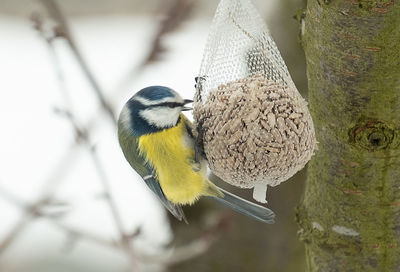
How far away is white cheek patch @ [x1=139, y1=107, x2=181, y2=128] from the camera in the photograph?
2071 millimetres

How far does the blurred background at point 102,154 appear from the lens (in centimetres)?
189

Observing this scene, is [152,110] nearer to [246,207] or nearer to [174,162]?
[174,162]

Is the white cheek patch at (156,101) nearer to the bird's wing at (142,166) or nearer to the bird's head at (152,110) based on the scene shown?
the bird's head at (152,110)

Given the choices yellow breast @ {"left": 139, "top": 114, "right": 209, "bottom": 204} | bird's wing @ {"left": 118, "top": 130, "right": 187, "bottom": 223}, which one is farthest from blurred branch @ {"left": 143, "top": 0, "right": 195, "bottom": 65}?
bird's wing @ {"left": 118, "top": 130, "right": 187, "bottom": 223}

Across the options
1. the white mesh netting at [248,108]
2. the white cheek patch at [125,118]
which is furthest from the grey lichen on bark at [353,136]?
the white cheek patch at [125,118]

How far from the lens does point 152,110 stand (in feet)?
6.93

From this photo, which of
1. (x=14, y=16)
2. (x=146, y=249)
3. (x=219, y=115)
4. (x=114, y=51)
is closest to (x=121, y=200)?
(x=146, y=249)

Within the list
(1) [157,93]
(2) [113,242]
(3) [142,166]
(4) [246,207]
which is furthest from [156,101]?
(4) [246,207]

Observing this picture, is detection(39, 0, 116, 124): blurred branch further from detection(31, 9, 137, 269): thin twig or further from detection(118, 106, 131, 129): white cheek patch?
detection(118, 106, 131, 129): white cheek patch

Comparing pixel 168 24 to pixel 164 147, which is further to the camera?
pixel 164 147

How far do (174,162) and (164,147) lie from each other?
65mm

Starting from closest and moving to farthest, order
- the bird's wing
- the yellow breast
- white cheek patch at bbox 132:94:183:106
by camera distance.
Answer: white cheek patch at bbox 132:94:183:106
the yellow breast
the bird's wing

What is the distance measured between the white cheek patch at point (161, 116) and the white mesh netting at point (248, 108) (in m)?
0.08

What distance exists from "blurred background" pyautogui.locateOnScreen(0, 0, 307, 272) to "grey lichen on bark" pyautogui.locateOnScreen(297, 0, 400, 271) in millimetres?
382
